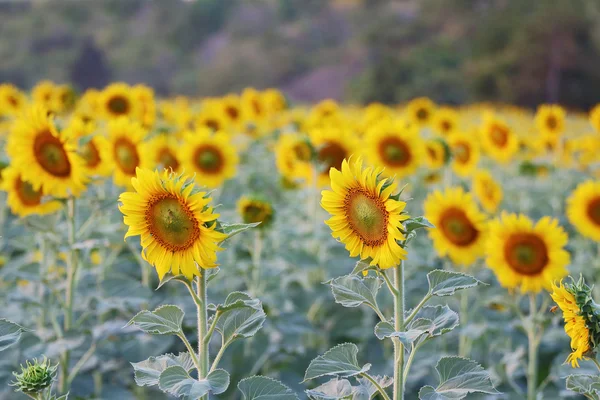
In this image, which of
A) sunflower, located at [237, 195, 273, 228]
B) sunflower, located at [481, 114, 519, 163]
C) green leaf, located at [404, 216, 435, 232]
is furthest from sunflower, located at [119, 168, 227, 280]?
sunflower, located at [481, 114, 519, 163]

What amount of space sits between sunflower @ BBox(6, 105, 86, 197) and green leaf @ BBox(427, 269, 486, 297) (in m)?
1.44

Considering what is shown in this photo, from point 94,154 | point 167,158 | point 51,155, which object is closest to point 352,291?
point 51,155

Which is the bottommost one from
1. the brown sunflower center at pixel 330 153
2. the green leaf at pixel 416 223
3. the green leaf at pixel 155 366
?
the green leaf at pixel 155 366

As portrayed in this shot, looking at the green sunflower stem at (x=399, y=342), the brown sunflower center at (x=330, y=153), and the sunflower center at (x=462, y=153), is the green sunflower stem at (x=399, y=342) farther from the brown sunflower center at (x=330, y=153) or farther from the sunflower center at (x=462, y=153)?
the sunflower center at (x=462, y=153)

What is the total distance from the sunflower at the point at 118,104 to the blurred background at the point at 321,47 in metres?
14.5

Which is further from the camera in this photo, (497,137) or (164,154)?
(497,137)

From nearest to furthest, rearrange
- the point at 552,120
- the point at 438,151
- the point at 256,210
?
the point at 256,210 < the point at 438,151 < the point at 552,120

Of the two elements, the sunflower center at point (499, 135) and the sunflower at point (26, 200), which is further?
the sunflower center at point (499, 135)

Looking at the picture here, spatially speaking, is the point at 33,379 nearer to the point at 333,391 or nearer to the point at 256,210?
the point at 333,391

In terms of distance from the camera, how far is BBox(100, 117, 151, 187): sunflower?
3098 mm

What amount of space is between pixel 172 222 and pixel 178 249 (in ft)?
0.20

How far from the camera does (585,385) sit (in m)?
1.49

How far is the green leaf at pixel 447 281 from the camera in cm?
151

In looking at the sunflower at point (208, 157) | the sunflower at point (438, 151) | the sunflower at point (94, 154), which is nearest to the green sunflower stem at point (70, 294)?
the sunflower at point (94, 154)
